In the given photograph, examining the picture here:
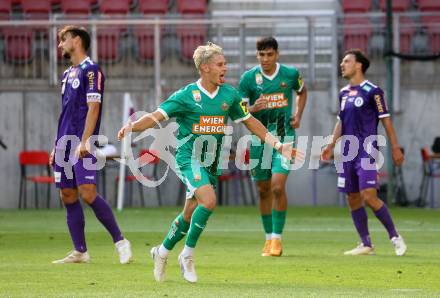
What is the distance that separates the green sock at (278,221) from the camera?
12.8 m

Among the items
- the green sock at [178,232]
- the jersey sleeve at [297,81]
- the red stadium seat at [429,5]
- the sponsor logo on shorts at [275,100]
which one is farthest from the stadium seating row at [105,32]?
the green sock at [178,232]

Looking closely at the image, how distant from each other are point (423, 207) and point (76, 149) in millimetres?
12894

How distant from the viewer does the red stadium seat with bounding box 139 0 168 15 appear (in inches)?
987

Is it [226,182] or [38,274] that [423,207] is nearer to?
[226,182]

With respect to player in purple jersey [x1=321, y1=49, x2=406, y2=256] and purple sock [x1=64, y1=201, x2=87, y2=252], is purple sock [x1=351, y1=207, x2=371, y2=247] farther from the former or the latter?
purple sock [x1=64, y1=201, x2=87, y2=252]

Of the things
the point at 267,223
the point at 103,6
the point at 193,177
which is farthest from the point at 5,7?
the point at 193,177

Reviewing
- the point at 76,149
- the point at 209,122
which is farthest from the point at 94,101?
the point at 209,122

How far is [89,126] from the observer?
36.6 ft

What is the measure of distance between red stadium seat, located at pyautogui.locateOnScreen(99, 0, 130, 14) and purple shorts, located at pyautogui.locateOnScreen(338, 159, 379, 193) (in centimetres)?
1260

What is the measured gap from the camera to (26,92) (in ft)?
76.9

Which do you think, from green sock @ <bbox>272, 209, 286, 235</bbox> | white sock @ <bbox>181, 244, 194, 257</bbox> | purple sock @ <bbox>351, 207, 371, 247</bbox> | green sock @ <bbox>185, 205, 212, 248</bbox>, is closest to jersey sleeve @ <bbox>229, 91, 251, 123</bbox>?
green sock @ <bbox>185, 205, 212, 248</bbox>

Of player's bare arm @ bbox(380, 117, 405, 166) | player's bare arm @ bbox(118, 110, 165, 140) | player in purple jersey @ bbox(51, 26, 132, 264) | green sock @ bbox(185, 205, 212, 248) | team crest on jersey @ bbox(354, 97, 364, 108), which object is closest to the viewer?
player's bare arm @ bbox(118, 110, 165, 140)

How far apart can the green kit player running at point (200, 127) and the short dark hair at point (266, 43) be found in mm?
2714

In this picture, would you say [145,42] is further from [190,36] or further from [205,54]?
[205,54]
